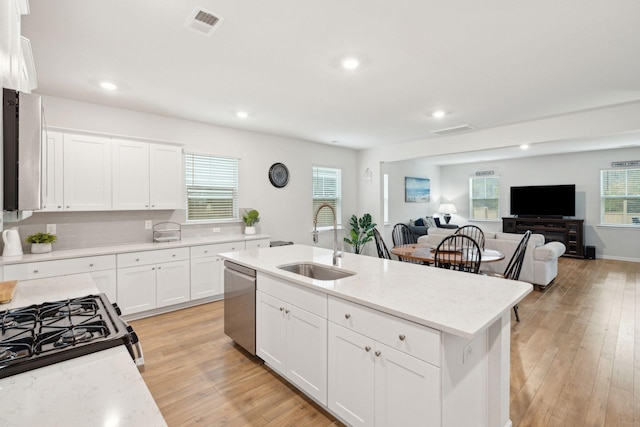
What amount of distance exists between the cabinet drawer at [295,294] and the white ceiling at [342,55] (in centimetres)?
183

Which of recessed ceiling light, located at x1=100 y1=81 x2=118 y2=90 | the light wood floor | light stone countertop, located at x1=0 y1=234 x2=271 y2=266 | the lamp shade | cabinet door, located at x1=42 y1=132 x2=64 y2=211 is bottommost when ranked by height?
the light wood floor

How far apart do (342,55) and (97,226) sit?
352 cm

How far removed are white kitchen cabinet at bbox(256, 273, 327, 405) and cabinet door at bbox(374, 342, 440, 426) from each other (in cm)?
45

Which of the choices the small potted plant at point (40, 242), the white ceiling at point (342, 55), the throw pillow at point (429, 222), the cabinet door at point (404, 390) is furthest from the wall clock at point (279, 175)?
the throw pillow at point (429, 222)

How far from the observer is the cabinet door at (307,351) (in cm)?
203

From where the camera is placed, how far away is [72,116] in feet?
12.1

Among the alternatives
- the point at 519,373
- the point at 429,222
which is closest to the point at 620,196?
the point at 429,222

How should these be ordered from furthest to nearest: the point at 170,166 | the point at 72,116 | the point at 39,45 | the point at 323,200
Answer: the point at 323,200 < the point at 170,166 < the point at 72,116 < the point at 39,45

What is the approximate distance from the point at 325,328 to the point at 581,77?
11.0ft

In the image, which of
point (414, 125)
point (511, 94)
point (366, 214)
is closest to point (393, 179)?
point (366, 214)

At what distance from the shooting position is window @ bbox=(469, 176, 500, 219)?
9266 mm

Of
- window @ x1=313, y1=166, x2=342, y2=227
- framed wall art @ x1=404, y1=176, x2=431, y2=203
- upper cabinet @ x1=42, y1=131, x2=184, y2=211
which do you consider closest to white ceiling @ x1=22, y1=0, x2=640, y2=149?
upper cabinet @ x1=42, y1=131, x2=184, y2=211

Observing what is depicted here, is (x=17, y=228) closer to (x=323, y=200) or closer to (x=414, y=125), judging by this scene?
(x=323, y=200)

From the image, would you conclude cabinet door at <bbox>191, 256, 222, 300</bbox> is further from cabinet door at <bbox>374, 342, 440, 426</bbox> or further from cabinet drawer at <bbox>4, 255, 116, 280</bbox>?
cabinet door at <bbox>374, 342, 440, 426</bbox>
